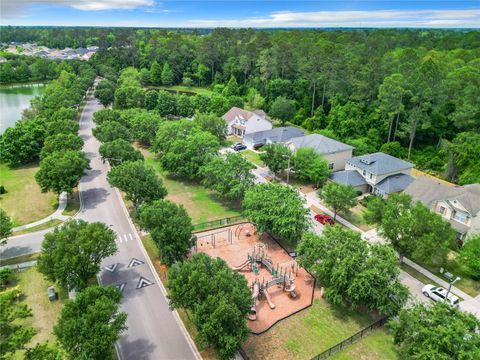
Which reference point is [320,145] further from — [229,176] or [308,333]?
[308,333]

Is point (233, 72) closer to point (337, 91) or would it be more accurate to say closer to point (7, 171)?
→ point (337, 91)

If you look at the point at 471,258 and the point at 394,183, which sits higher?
the point at 471,258

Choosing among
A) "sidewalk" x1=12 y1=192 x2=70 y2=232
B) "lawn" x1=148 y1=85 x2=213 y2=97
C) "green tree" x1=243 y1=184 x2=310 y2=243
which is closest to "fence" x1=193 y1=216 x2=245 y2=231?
"green tree" x1=243 y1=184 x2=310 y2=243

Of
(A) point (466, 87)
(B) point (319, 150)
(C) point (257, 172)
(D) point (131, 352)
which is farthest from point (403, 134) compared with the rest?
(D) point (131, 352)

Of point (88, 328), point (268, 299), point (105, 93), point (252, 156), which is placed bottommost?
point (252, 156)

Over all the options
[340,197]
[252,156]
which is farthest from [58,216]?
[340,197]

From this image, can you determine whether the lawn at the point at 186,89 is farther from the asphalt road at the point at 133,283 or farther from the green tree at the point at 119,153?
the asphalt road at the point at 133,283

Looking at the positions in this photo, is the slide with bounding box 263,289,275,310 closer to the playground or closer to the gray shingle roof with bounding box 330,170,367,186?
the playground

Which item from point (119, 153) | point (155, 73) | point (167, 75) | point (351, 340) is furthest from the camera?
point (155, 73)
